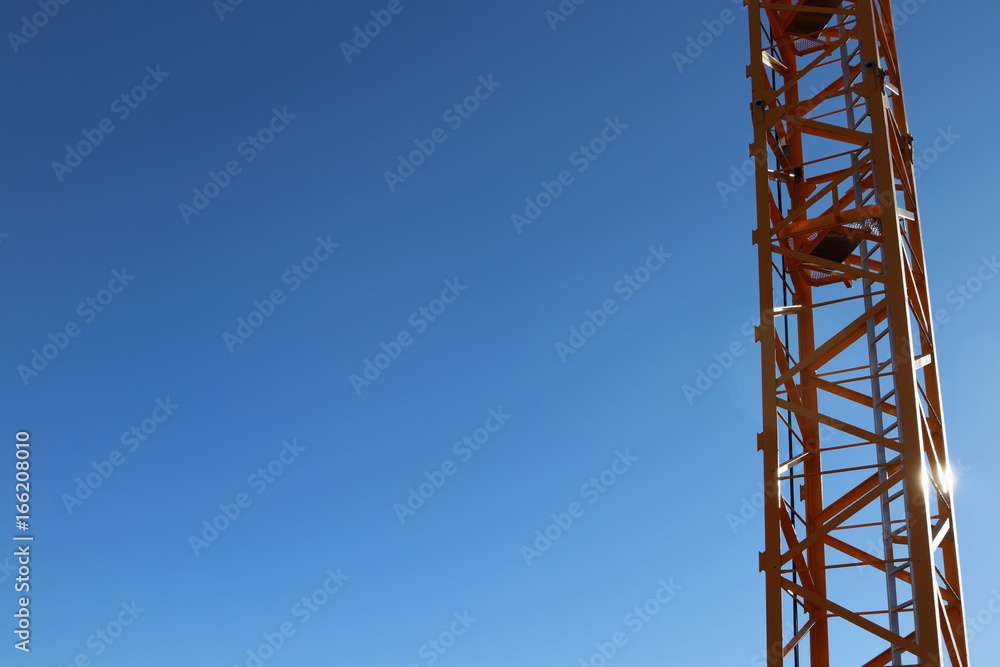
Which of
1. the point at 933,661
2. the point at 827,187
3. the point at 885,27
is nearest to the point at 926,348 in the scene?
the point at 827,187

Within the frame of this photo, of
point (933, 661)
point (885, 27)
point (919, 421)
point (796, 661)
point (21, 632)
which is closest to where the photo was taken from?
point (933, 661)

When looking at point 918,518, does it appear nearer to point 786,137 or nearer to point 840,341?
point 840,341

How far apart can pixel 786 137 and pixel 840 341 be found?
13.3 ft

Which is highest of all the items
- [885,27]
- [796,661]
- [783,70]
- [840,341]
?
[885,27]

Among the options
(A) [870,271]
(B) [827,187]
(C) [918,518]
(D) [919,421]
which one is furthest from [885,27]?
(C) [918,518]

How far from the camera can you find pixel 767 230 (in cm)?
1472

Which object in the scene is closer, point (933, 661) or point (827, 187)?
point (933, 661)

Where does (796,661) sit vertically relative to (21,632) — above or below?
above

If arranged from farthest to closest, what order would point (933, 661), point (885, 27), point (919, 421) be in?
point (885, 27), point (919, 421), point (933, 661)

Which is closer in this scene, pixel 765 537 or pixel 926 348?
pixel 765 537

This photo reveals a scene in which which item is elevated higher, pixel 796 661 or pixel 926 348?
pixel 926 348

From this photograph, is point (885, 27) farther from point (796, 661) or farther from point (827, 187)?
point (796, 661)

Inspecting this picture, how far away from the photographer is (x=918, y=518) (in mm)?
12195

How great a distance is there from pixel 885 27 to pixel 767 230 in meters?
5.07
